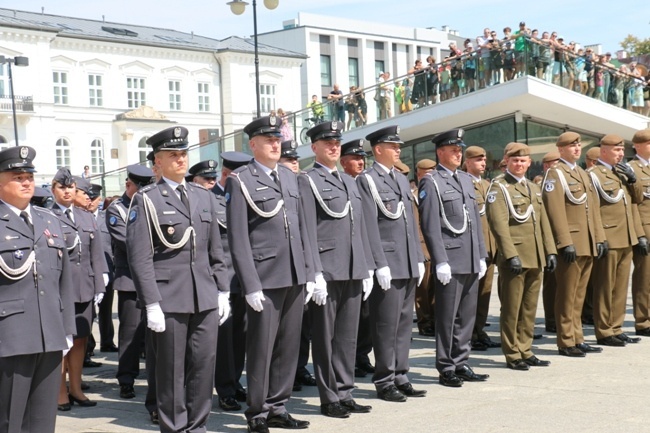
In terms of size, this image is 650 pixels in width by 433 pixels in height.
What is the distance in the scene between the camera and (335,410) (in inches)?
288

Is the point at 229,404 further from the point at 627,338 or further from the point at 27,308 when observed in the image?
the point at 627,338

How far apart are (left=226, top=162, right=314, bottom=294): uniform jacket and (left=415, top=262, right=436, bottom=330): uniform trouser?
495 centimetres

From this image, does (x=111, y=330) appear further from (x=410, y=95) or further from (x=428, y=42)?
(x=428, y=42)

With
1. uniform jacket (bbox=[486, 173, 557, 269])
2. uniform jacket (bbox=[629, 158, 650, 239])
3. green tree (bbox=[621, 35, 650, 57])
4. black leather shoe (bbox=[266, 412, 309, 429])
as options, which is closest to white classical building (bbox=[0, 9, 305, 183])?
green tree (bbox=[621, 35, 650, 57])

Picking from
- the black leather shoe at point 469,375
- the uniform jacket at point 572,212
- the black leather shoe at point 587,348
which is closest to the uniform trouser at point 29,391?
the black leather shoe at point 469,375

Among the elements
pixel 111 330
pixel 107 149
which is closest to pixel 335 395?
pixel 111 330

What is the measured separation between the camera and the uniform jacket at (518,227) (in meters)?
8.98

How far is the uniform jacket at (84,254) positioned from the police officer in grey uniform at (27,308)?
2.48m

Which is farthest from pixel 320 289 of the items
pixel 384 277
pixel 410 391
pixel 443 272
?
pixel 443 272

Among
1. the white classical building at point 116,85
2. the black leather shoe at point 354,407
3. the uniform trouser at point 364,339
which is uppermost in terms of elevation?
the white classical building at point 116,85

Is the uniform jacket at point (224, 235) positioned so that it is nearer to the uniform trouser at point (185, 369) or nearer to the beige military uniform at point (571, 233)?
the uniform trouser at point (185, 369)

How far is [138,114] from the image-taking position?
194 feet

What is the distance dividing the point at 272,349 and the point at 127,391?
2185 mm

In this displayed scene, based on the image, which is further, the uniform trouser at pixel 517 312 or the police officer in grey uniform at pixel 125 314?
the uniform trouser at pixel 517 312
